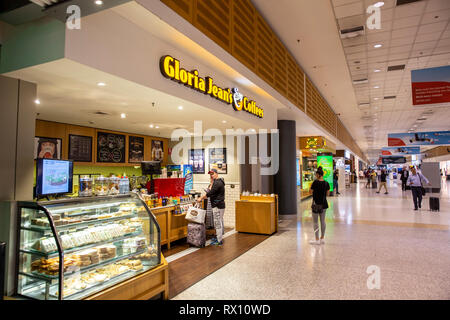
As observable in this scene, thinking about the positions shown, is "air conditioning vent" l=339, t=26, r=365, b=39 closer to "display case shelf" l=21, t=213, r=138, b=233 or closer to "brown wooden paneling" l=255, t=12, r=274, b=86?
"brown wooden paneling" l=255, t=12, r=274, b=86

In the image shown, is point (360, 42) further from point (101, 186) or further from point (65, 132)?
point (65, 132)

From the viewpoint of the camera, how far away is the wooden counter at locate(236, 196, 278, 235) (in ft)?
22.2

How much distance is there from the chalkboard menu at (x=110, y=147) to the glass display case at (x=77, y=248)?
3383 mm

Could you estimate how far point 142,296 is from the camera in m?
3.05

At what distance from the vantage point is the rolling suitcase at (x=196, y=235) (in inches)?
224

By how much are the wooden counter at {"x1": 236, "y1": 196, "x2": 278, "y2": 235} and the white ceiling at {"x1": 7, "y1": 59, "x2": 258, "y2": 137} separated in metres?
1.83

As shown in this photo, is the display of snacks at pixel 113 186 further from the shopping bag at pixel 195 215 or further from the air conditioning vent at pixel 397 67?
the air conditioning vent at pixel 397 67

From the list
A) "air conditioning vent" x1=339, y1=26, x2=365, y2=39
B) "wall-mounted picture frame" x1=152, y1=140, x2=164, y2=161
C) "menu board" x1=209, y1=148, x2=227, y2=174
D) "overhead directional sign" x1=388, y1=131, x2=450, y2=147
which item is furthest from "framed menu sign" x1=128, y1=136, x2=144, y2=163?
"overhead directional sign" x1=388, y1=131, x2=450, y2=147

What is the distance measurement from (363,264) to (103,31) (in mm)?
4835

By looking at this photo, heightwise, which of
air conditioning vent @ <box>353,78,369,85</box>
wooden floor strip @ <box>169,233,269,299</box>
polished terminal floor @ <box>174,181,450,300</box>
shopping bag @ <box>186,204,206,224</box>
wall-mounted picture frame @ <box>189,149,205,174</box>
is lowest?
wooden floor strip @ <box>169,233,269,299</box>

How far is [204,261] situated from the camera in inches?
189
